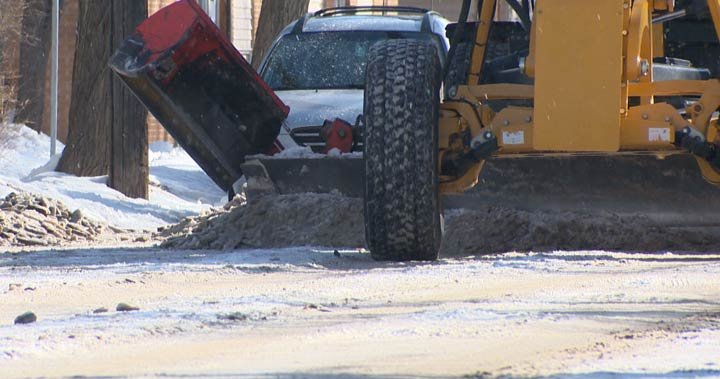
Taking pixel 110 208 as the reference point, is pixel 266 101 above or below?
above

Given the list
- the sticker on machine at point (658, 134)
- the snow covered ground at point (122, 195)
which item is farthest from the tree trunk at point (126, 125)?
the sticker on machine at point (658, 134)

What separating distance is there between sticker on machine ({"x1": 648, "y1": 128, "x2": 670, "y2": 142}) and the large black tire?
1.22 metres

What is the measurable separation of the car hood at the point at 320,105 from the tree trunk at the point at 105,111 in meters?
2.22

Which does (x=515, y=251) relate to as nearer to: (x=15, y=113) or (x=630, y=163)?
(x=630, y=163)

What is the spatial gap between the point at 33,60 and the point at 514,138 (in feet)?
56.7

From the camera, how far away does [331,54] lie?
13211mm

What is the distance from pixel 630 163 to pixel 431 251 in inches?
78.9

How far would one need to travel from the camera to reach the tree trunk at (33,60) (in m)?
24.5

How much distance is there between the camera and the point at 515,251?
10359 mm

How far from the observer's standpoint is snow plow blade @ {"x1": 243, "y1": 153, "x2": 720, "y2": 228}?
10.3 m

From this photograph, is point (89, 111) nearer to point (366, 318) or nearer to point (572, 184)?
point (572, 184)

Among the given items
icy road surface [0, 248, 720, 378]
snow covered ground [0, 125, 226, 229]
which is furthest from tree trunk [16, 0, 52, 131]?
icy road surface [0, 248, 720, 378]

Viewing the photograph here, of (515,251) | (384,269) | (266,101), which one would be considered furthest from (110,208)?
(384,269)

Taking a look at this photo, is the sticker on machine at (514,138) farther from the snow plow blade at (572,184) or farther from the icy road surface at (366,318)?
the snow plow blade at (572,184)
